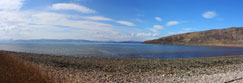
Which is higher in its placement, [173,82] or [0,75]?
[0,75]

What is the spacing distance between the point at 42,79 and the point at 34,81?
45 cm

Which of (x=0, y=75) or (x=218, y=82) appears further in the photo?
(x=218, y=82)

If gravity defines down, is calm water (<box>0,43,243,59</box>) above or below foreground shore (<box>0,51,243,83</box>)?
below

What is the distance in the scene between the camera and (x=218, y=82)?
9031 mm

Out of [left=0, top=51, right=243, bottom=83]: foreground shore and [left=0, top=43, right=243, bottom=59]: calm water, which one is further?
[left=0, top=43, right=243, bottom=59]: calm water

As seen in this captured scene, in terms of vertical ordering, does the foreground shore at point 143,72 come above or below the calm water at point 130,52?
above

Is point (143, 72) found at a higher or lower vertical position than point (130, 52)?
higher

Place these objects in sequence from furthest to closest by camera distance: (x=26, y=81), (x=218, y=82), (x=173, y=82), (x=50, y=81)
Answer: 1. (x=173, y=82)
2. (x=218, y=82)
3. (x=50, y=81)
4. (x=26, y=81)

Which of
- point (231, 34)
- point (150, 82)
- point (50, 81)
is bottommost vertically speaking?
point (150, 82)

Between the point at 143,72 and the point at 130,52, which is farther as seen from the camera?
the point at 130,52

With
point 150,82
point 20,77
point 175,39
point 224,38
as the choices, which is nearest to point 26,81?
point 20,77

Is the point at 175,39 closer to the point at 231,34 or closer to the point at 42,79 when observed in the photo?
the point at 231,34

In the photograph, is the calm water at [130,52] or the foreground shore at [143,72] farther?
the calm water at [130,52]

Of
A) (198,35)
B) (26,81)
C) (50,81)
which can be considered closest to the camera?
(26,81)
